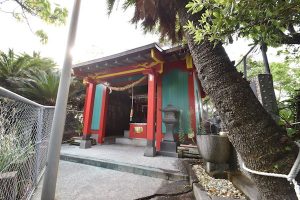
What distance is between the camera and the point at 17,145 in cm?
199

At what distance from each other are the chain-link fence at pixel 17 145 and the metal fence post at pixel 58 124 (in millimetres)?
318

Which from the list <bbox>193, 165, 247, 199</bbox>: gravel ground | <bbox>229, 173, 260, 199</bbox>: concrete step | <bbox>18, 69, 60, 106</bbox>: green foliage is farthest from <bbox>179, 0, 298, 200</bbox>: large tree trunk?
<bbox>18, 69, 60, 106</bbox>: green foliage

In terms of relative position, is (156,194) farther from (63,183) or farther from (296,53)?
(296,53)

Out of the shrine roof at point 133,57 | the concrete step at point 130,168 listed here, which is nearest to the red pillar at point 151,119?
the shrine roof at point 133,57

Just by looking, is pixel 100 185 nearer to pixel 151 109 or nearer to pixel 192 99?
pixel 151 109

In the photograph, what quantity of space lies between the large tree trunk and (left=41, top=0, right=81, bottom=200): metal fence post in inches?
72.8

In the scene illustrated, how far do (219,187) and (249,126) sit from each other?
1.85 m

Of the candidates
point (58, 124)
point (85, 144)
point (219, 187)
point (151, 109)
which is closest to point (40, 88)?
point (85, 144)

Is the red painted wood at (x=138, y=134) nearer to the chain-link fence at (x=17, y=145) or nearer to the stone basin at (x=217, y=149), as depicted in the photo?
the stone basin at (x=217, y=149)

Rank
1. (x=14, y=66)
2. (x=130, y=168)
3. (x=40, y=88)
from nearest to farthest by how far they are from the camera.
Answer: (x=130, y=168)
(x=40, y=88)
(x=14, y=66)

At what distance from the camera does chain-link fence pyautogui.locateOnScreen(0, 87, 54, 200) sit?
151 centimetres

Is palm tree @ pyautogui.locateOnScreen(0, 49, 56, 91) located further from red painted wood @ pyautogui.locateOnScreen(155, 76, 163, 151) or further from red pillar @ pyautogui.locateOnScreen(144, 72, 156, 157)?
red painted wood @ pyautogui.locateOnScreen(155, 76, 163, 151)

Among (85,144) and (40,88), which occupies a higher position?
(40,88)

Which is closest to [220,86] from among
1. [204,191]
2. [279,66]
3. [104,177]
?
[204,191]
